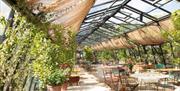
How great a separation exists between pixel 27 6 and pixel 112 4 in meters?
6.72

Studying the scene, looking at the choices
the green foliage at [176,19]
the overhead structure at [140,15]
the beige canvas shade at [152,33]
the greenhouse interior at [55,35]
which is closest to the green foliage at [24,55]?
Result: the greenhouse interior at [55,35]

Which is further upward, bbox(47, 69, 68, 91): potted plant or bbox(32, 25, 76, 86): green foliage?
bbox(32, 25, 76, 86): green foliage

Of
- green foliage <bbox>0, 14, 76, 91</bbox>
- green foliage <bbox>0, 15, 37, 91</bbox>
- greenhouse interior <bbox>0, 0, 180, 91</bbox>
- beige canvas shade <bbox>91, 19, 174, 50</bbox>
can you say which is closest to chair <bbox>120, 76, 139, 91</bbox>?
greenhouse interior <bbox>0, 0, 180, 91</bbox>

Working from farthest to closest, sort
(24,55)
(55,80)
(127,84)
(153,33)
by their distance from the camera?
(153,33) → (127,84) → (55,80) → (24,55)

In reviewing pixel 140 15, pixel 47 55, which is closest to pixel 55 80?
pixel 47 55

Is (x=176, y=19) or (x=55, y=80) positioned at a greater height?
(x=176, y=19)

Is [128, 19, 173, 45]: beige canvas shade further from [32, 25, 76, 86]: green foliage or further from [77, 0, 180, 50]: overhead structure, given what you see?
[32, 25, 76, 86]: green foliage

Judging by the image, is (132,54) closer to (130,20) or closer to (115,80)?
(130,20)

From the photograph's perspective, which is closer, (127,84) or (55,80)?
(55,80)

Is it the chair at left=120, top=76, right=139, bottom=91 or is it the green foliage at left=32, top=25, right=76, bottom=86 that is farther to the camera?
the chair at left=120, top=76, right=139, bottom=91

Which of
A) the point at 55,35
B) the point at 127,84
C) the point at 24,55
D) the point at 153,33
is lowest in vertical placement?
the point at 127,84

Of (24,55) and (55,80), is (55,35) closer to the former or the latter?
(55,80)

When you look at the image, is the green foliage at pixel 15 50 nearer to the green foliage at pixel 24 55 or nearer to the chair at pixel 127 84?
the green foliage at pixel 24 55

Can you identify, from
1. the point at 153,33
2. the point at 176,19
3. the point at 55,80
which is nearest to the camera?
the point at 55,80
